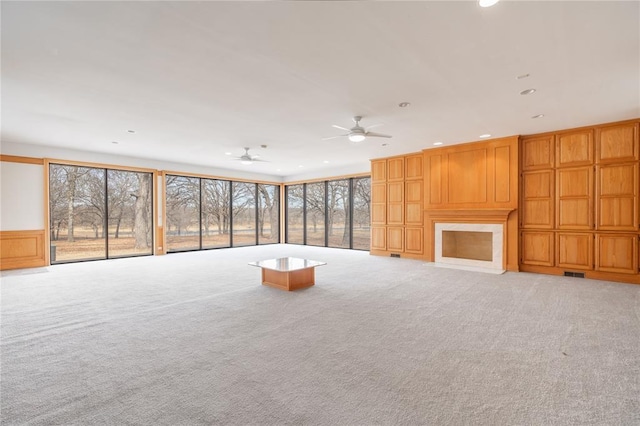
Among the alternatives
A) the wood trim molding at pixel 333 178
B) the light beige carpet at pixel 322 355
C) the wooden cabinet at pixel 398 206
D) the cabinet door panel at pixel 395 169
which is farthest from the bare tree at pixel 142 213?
A: the cabinet door panel at pixel 395 169

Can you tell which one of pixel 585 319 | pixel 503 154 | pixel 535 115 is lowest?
pixel 585 319

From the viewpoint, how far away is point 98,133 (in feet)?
19.3

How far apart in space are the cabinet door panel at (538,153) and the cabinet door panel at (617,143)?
723 mm

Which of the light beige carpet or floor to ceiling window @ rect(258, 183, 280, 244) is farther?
floor to ceiling window @ rect(258, 183, 280, 244)

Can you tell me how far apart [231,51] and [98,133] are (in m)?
4.74

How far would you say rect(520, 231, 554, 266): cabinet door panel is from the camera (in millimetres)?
6000

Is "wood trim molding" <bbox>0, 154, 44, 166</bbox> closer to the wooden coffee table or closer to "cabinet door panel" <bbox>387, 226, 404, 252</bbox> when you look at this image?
the wooden coffee table

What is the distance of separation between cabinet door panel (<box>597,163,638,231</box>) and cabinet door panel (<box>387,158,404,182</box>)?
4.11 meters

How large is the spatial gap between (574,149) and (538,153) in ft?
1.89

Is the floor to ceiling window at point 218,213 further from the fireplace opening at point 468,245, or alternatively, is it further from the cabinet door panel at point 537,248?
the cabinet door panel at point 537,248

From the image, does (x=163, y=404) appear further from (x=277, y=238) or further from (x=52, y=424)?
(x=277, y=238)

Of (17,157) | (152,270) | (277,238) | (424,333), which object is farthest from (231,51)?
(277,238)

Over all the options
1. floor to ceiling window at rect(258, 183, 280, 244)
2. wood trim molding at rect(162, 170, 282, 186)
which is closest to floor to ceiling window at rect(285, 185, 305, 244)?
floor to ceiling window at rect(258, 183, 280, 244)

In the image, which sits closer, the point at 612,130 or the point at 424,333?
the point at 424,333
